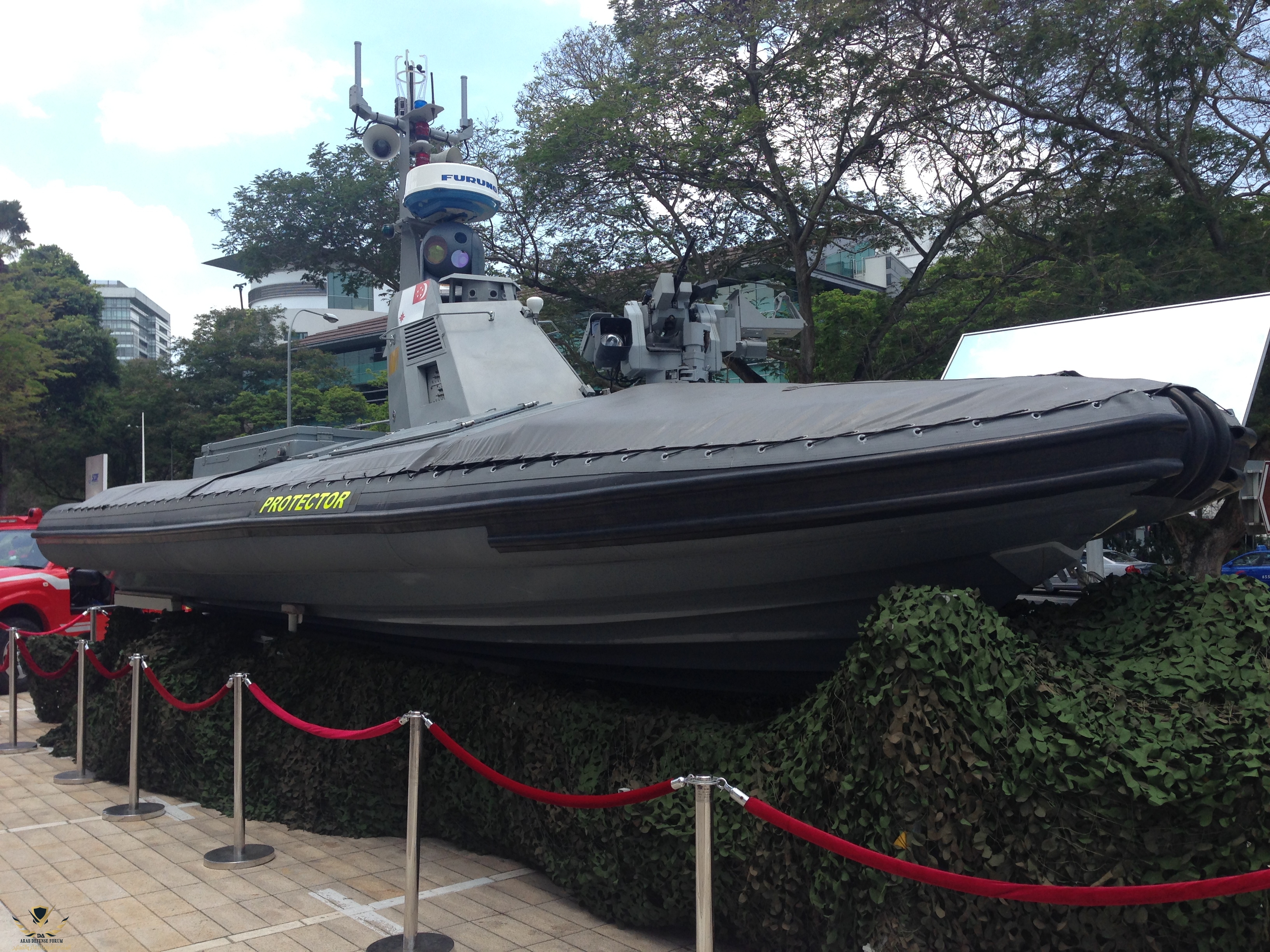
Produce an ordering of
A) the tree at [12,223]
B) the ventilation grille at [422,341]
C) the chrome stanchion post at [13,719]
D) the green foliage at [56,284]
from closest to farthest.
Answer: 1. the ventilation grille at [422,341]
2. the chrome stanchion post at [13,719]
3. the green foliage at [56,284]
4. the tree at [12,223]

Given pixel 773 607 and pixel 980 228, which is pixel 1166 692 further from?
pixel 980 228

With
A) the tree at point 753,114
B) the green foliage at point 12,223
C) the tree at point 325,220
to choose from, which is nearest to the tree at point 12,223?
the green foliage at point 12,223

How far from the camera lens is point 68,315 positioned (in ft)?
99.2

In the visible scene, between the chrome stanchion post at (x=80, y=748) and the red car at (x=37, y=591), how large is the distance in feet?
8.08

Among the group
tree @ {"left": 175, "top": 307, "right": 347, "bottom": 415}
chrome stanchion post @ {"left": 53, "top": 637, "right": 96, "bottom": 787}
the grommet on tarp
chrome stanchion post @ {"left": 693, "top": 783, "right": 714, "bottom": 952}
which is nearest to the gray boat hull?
the grommet on tarp

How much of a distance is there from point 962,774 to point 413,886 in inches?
72.9

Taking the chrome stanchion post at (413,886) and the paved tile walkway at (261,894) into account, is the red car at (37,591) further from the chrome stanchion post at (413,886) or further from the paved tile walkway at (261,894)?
the chrome stanchion post at (413,886)

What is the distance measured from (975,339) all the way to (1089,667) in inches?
127

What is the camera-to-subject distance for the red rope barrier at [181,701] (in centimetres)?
457

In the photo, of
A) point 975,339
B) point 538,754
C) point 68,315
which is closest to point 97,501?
point 538,754

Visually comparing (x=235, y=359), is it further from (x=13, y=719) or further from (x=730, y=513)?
(x=730, y=513)

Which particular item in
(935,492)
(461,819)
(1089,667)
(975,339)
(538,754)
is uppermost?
(975,339)

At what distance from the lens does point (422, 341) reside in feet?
19.4

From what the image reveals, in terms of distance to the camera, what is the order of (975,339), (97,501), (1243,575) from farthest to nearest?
(97,501), (975,339), (1243,575)
